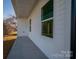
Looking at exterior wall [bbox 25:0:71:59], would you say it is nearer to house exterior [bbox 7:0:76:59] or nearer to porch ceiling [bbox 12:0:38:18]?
house exterior [bbox 7:0:76:59]

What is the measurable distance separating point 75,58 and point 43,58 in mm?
2613

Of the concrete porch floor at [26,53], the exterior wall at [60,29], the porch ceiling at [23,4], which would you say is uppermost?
the porch ceiling at [23,4]

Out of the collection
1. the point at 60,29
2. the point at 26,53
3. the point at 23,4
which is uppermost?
the point at 23,4

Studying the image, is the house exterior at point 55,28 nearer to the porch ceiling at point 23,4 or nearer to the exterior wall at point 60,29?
the exterior wall at point 60,29

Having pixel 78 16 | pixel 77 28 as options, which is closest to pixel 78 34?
pixel 77 28

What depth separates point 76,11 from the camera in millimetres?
1728

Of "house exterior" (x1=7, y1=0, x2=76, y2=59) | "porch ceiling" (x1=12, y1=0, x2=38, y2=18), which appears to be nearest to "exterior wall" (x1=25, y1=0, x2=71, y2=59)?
"house exterior" (x1=7, y1=0, x2=76, y2=59)

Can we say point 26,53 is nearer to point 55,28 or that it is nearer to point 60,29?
point 55,28

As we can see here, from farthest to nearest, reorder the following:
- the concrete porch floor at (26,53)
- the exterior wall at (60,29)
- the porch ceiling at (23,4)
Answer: the porch ceiling at (23,4)
the concrete porch floor at (26,53)
the exterior wall at (60,29)

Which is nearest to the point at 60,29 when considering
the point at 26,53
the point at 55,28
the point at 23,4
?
the point at 55,28

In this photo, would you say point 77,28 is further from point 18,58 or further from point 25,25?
point 25,25

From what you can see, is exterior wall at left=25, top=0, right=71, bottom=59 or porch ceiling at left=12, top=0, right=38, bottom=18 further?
porch ceiling at left=12, top=0, right=38, bottom=18

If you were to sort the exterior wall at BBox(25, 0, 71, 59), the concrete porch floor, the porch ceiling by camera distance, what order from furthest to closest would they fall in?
1. the porch ceiling
2. the concrete porch floor
3. the exterior wall at BBox(25, 0, 71, 59)

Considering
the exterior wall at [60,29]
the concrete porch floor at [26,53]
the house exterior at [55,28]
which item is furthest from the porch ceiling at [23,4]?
the exterior wall at [60,29]
